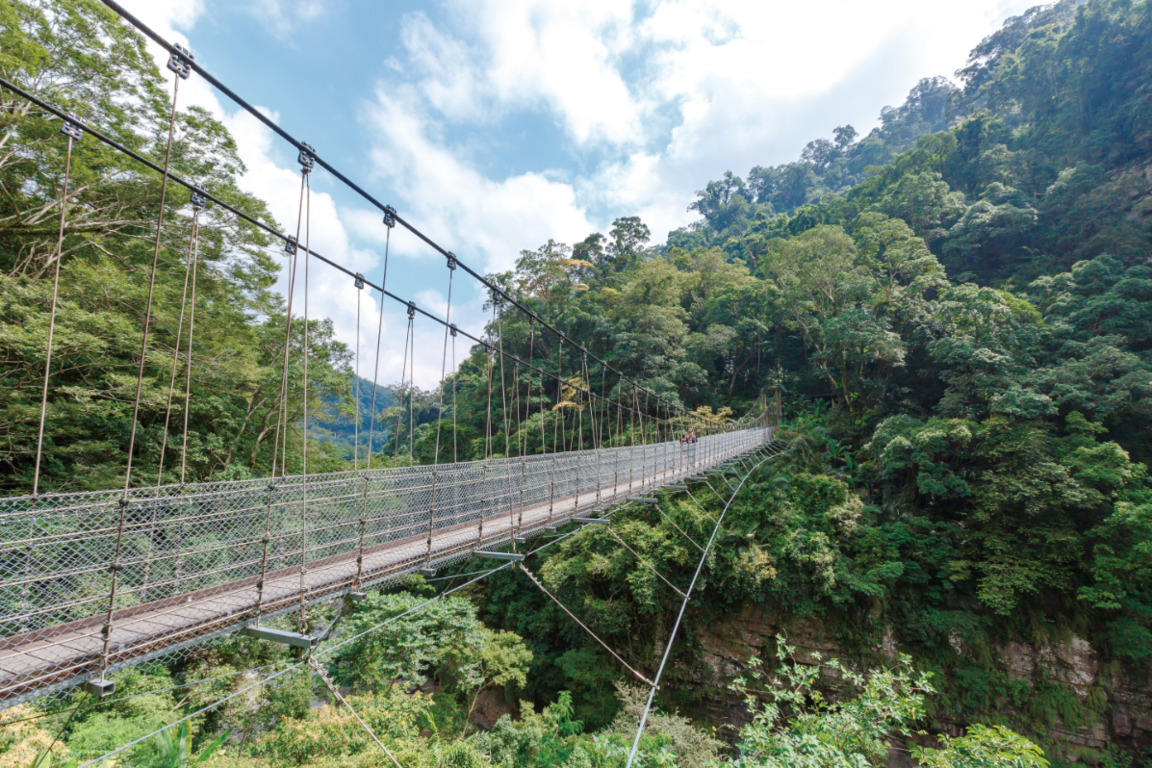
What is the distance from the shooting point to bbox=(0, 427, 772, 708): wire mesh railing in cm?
166

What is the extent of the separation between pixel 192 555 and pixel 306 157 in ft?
7.27

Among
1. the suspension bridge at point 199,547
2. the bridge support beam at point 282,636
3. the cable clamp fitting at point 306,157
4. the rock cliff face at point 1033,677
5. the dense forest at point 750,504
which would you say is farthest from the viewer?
the rock cliff face at point 1033,677

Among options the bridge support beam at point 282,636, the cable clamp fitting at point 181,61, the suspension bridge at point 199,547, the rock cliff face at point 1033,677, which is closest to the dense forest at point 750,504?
the rock cliff face at point 1033,677

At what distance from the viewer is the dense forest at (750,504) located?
5695mm

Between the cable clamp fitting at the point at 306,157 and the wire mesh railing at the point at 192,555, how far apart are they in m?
1.81

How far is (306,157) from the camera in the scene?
2.76 m

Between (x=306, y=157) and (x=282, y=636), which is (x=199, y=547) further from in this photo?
(x=306, y=157)

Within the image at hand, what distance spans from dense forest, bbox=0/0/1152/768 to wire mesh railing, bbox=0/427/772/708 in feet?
3.82

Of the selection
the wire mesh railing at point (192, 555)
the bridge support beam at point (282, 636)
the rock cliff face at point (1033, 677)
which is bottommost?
the rock cliff face at point (1033, 677)

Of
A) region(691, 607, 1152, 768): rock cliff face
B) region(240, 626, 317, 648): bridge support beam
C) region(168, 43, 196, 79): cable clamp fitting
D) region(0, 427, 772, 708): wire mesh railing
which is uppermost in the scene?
region(168, 43, 196, 79): cable clamp fitting

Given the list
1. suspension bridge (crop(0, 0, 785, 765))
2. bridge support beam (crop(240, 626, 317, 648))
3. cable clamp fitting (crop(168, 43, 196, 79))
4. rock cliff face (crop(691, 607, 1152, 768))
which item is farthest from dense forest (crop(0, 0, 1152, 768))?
cable clamp fitting (crop(168, 43, 196, 79))

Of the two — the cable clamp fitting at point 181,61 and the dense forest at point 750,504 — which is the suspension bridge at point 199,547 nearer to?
the cable clamp fitting at point 181,61

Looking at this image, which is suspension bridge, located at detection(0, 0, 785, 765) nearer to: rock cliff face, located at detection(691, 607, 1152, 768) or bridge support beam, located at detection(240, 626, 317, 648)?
bridge support beam, located at detection(240, 626, 317, 648)

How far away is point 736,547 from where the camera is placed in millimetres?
8445
